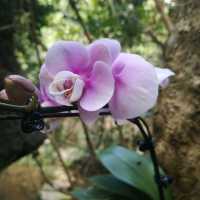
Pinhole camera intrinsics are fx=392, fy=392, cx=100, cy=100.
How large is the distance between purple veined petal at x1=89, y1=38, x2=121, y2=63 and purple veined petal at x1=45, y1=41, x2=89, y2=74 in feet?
0.03

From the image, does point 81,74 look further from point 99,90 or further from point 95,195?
point 95,195

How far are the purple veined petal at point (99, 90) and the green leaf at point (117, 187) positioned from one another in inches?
23.9

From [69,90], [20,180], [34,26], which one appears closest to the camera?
[69,90]

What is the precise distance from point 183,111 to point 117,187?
0.81 ft

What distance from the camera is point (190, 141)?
2.94 ft

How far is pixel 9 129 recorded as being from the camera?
3.12 ft

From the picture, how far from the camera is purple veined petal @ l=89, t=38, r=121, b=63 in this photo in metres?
0.37

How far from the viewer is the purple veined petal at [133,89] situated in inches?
14.4

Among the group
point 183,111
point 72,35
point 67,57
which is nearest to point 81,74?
point 67,57

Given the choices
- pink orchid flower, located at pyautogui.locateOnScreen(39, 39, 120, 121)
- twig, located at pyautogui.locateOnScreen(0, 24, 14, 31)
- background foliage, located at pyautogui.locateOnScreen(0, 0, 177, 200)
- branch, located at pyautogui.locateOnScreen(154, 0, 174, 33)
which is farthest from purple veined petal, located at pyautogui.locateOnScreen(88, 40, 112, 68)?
branch, located at pyautogui.locateOnScreen(154, 0, 174, 33)

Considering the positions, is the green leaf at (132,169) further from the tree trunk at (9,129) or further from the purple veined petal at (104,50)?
the purple veined petal at (104,50)

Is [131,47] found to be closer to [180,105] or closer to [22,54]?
[22,54]

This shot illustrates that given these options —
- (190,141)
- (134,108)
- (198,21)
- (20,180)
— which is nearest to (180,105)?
(190,141)

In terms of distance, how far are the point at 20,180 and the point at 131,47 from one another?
39.3 inches
